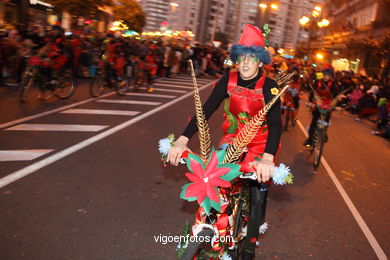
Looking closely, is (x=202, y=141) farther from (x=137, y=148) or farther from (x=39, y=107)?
(x=39, y=107)

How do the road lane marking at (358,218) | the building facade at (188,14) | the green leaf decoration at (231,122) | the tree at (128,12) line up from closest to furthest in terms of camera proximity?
the green leaf decoration at (231,122) < the road lane marking at (358,218) < the tree at (128,12) < the building facade at (188,14)

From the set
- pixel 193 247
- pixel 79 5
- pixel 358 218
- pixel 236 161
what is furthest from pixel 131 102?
pixel 79 5

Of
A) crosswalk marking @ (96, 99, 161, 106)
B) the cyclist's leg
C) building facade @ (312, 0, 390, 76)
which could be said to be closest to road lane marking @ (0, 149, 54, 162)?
the cyclist's leg

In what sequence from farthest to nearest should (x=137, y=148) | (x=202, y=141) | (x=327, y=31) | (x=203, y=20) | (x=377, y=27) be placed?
(x=203, y=20)
(x=327, y=31)
(x=377, y=27)
(x=137, y=148)
(x=202, y=141)

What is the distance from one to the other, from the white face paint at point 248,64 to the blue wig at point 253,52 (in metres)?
0.04

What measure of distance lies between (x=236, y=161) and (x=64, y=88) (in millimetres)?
9465

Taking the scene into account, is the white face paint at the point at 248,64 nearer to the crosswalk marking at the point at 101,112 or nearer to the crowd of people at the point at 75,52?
the crosswalk marking at the point at 101,112

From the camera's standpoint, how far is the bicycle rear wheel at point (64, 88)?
436 inches

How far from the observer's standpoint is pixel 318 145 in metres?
7.72

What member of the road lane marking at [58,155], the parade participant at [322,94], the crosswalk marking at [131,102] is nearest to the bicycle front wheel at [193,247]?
the road lane marking at [58,155]

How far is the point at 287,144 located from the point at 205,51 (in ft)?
65.8

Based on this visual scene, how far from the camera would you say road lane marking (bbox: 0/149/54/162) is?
19.3ft

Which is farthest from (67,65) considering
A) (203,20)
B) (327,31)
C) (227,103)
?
(203,20)

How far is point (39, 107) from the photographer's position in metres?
9.94
